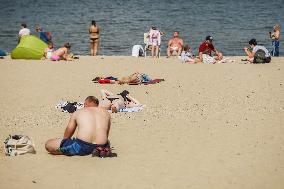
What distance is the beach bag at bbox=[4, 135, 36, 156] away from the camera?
887 cm

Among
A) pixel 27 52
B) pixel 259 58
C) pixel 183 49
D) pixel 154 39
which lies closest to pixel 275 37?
pixel 183 49

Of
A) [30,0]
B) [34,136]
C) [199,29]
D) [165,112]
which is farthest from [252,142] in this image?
[30,0]

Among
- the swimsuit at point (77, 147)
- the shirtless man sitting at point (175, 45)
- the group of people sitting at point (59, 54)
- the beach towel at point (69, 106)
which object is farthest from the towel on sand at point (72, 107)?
the shirtless man sitting at point (175, 45)

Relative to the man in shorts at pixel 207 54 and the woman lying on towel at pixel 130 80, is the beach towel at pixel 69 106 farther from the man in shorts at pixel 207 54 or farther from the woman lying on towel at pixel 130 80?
the man in shorts at pixel 207 54

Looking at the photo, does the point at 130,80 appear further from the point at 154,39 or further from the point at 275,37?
the point at 275,37

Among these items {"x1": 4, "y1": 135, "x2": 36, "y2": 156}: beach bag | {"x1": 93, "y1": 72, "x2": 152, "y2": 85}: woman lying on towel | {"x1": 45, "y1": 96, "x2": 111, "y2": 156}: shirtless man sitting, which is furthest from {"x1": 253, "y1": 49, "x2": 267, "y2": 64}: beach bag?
{"x1": 4, "y1": 135, "x2": 36, "y2": 156}: beach bag

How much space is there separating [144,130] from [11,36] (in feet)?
99.8

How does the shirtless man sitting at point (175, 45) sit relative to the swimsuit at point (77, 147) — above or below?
above

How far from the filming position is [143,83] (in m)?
16.0

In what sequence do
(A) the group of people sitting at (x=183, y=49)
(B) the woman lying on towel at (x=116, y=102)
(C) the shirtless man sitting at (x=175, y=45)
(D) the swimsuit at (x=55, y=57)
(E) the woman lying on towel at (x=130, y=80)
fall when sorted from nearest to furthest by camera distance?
(B) the woman lying on towel at (x=116, y=102), (E) the woman lying on towel at (x=130, y=80), (A) the group of people sitting at (x=183, y=49), (D) the swimsuit at (x=55, y=57), (C) the shirtless man sitting at (x=175, y=45)

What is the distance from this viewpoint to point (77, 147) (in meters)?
8.73

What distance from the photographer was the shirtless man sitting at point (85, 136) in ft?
28.6

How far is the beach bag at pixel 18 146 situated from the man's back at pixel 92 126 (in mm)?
819

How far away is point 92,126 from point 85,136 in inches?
7.2
